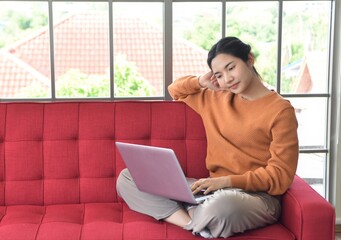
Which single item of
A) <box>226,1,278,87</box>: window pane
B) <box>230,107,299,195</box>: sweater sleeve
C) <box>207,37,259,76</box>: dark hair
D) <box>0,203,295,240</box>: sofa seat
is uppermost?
<box>226,1,278,87</box>: window pane

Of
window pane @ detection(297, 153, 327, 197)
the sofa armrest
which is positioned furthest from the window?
the sofa armrest

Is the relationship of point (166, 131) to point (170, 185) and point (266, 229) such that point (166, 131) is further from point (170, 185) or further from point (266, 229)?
point (266, 229)

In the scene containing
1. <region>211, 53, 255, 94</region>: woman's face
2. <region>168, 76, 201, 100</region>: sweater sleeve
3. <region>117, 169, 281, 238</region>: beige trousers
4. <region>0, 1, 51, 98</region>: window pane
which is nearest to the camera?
<region>117, 169, 281, 238</region>: beige trousers

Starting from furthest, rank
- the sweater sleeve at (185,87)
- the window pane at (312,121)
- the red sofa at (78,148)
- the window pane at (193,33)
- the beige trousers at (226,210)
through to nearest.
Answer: the window pane at (312,121) → the window pane at (193,33) → the sweater sleeve at (185,87) → the red sofa at (78,148) → the beige trousers at (226,210)

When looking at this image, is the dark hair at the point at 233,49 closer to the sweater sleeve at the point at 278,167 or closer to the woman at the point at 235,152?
the woman at the point at 235,152

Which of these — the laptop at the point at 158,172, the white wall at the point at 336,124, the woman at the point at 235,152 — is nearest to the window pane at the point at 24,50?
the woman at the point at 235,152

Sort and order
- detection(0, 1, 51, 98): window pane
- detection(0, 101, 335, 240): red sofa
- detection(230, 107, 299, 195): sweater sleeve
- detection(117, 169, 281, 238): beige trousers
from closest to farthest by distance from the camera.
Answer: detection(117, 169, 281, 238): beige trousers
detection(230, 107, 299, 195): sweater sleeve
detection(0, 101, 335, 240): red sofa
detection(0, 1, 51, 98): window pane

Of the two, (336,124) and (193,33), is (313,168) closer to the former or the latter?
(336,124)

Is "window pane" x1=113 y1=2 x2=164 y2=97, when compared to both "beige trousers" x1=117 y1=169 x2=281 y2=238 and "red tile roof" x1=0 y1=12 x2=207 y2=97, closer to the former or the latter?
"red tile roof" x1=0 y1=12 x2=207 y2=97

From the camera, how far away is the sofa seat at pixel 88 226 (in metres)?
1.96

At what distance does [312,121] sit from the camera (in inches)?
121

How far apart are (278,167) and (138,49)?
3.89 ft

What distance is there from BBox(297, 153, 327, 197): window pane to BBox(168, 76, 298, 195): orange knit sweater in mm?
954

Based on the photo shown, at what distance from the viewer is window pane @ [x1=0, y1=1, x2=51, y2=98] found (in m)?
2.76
